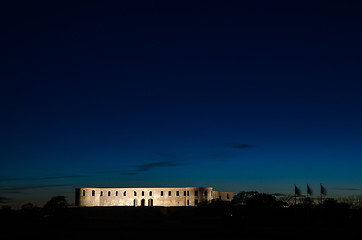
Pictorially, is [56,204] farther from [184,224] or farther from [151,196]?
[184,224]

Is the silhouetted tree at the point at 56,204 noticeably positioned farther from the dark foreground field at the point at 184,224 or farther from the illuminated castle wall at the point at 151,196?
the illuminated castle wall at the point at 151,196

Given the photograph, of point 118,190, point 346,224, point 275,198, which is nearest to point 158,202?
point 118,190

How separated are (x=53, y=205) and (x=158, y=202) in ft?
88.2

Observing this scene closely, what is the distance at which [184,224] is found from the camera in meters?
41.7

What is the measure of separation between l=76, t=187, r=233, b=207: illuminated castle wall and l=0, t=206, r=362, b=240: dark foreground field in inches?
840

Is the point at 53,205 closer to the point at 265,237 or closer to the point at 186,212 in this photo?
the point at 186,212

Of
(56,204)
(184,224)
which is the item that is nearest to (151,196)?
(56,204)

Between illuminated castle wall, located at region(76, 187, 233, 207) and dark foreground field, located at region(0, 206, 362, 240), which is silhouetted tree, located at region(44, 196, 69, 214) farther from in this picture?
illuminated castle wall, located at region(76, 187, 233, 207)

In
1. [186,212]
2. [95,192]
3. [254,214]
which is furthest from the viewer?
[95,192]

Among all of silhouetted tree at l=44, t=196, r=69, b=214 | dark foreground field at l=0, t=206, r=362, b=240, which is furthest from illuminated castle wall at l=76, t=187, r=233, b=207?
dark foreground field at l=0, t=206, r=362, b=240

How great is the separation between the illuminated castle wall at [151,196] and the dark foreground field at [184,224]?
840 inches

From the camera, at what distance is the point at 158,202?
94938mm

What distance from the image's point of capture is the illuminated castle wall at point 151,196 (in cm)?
9306

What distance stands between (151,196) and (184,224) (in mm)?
54621
